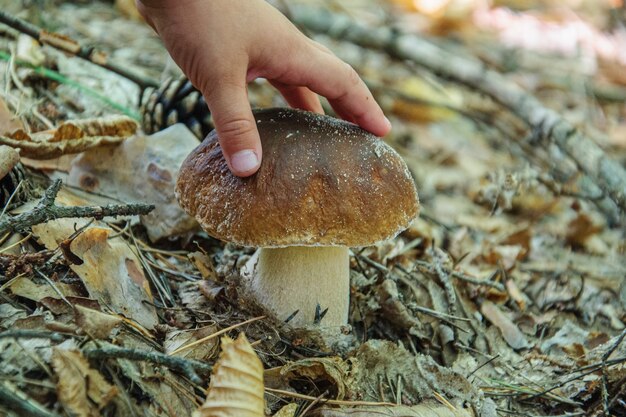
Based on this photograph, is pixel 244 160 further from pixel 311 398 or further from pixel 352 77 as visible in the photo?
pixel 311 398

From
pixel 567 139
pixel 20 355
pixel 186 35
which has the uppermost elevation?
pixel 186 35

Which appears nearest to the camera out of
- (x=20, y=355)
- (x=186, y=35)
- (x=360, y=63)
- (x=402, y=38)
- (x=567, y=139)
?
(x=20, y=355)

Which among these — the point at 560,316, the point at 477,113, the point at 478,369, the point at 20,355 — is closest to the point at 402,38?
the point at 477,113

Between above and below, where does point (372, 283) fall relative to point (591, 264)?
above

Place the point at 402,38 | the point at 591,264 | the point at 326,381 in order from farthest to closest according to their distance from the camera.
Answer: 1. the point at 402,38
2. the point at 591,264
3. the point at 326,381

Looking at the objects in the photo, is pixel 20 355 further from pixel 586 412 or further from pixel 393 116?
pixel 393 116

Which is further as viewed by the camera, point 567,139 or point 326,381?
point 567,139

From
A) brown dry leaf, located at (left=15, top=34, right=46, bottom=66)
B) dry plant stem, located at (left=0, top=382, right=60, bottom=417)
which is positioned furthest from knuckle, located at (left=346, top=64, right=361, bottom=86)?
brown dry leaf, located at (left=15, top=34, right=46, bottom=66)

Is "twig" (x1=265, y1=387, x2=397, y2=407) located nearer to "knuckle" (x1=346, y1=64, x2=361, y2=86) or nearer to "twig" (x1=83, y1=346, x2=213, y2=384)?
"twig" (x1=83, y1=346, x2=213, y2=384)
